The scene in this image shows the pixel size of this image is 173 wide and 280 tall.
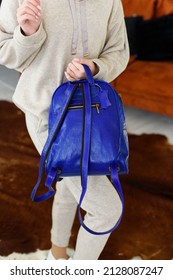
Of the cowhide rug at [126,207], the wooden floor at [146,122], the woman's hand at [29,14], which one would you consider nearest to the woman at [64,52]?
the woman's hand at [29,14]

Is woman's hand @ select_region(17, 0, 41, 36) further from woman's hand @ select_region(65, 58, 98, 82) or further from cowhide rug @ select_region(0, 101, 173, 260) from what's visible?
cowhide rug @ select_region(0, 101, 173, 260)

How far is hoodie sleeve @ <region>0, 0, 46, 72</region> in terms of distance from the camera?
0.83 m

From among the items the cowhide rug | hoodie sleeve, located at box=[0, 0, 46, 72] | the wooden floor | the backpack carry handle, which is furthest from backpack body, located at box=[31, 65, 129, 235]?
the wooden floor

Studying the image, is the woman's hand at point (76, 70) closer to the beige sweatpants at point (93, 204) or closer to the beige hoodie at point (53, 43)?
the beige hoodie at point (53, 43)

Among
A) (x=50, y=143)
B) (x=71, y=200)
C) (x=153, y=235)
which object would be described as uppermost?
(x=50, y=143)

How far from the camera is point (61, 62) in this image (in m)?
0.89

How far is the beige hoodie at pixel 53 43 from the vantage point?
2.82 feet

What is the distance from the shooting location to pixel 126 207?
5.21 ft

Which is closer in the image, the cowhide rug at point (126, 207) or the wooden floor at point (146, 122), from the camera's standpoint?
the cowhide rug at point (126, 207)

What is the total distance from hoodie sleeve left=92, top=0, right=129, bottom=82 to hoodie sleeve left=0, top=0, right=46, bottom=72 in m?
0.17

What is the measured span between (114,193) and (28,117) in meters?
0.32

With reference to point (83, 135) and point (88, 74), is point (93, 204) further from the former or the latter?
point (88, 74)

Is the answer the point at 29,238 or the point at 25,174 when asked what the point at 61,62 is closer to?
the point at 29,238
